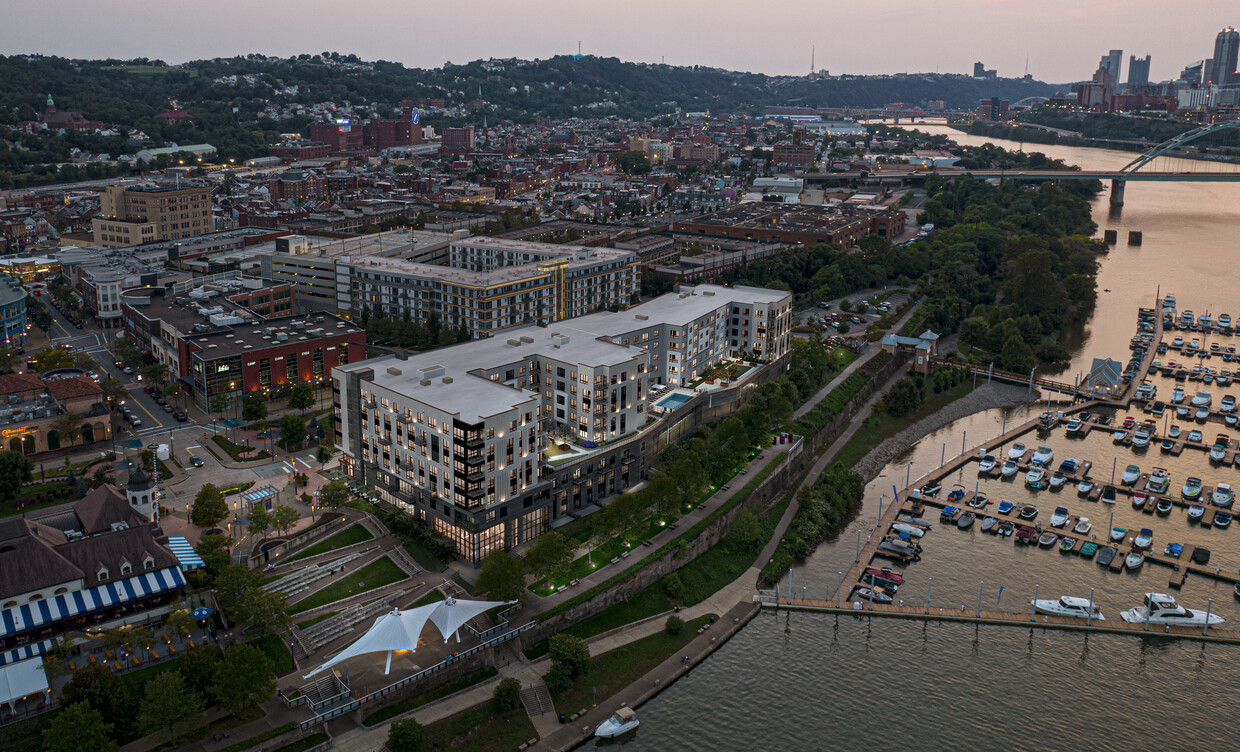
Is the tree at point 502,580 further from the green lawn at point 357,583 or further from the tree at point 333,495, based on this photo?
the tree at point 333,495

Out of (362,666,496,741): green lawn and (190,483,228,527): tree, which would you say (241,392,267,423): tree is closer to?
(190,483,228,527): tree

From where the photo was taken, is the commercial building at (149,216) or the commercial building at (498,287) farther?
the commercial building at (149,216)

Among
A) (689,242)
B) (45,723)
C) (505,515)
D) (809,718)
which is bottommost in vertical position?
(809,718)

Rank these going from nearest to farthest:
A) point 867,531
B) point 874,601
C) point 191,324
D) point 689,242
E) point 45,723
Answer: point 45,723, point 874,601, point 867,531, point 191,324, point 689,242

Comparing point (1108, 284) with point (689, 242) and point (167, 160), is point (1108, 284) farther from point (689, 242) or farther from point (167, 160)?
point (167, 160)

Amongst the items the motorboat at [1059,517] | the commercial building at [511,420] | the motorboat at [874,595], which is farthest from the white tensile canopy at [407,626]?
the motorboat at [1059,517]

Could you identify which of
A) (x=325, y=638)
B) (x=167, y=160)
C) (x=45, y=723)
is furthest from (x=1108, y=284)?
(x=167, y=160)

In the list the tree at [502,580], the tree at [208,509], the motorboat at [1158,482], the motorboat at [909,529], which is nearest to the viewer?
the tree at [502,580]
